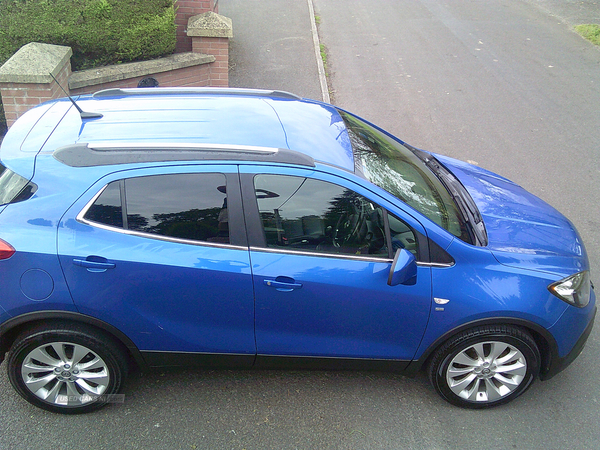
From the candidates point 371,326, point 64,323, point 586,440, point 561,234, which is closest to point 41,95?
point 64,323

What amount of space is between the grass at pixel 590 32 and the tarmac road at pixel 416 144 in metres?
0.26

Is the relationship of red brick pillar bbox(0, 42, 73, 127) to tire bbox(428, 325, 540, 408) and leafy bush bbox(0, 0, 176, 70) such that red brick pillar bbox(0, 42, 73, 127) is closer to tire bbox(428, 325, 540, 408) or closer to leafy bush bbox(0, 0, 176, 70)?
leafy bush bbox(0, 0, 176, 70)

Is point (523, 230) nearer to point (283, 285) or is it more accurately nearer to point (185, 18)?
point (283, 285)

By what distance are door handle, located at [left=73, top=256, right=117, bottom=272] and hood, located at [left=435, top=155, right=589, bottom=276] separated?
7.59 ft

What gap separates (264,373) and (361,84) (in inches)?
279

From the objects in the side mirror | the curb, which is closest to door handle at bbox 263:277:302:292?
the side mirror

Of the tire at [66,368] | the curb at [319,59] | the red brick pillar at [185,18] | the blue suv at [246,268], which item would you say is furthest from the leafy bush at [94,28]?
the tire at [66,368]

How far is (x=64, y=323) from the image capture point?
10.2 feet

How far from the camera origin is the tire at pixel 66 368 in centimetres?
310

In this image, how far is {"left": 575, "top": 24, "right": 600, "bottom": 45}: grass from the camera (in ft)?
41.9

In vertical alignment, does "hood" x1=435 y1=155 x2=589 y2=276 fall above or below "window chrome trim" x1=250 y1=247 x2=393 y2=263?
below

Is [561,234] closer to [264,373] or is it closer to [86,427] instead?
[264,373]

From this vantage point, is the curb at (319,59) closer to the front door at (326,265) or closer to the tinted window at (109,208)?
the front door at (326,265)

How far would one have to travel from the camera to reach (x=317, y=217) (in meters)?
3.11
